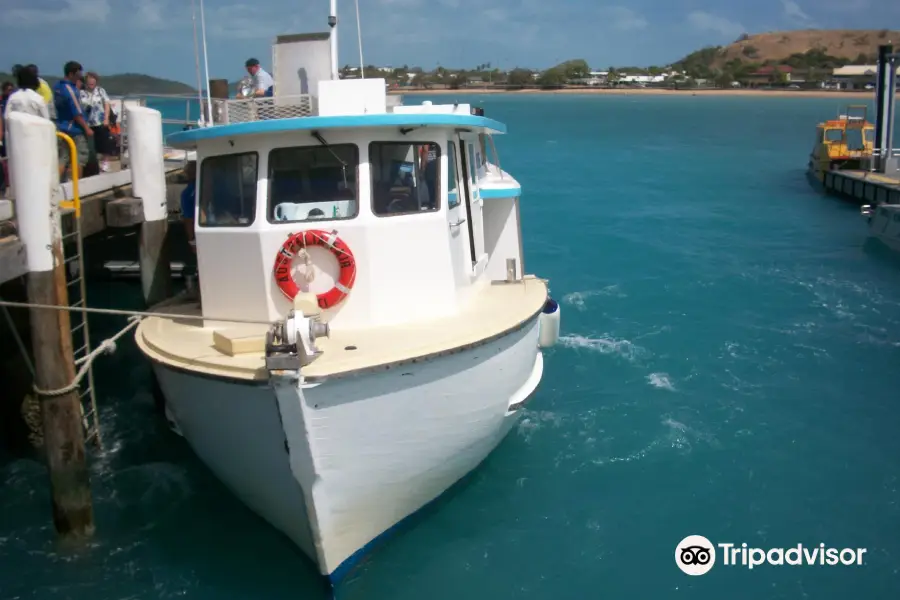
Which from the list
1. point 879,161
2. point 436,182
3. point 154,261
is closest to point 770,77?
point 879,161

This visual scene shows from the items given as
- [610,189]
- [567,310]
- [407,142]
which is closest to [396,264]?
[407,142]

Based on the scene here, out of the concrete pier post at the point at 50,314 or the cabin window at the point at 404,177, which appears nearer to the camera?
the concrete pier post at the point at 50,314

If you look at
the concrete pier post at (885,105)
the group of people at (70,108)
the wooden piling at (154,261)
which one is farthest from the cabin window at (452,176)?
the concrete pier post at (885,105)

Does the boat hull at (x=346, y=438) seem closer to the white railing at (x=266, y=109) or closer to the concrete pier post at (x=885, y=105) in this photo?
the white railing at (x=266, y=109)

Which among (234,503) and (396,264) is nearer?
(396,264)

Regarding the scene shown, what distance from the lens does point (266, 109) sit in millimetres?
8703

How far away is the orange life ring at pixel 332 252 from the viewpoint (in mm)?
7926

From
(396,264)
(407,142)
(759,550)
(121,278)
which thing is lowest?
(759,550)

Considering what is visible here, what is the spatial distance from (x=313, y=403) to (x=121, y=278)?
11.7 meters

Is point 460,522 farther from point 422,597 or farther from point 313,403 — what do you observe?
point 313,403

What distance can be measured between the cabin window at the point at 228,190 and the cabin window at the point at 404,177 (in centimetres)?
121

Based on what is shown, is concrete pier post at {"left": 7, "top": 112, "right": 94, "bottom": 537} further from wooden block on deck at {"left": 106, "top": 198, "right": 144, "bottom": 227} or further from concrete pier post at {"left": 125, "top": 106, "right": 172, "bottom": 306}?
concrete pier post at {"left": 125, "top": 106, "right": 172, "bottom": 306}

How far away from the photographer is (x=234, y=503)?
971 cm

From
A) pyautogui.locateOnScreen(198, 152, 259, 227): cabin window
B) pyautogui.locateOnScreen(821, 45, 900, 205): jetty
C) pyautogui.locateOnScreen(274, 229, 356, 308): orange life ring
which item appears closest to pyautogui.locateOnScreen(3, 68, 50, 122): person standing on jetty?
pyautogui.locateOnScreen(198, 152, 259, 227): cabin window
